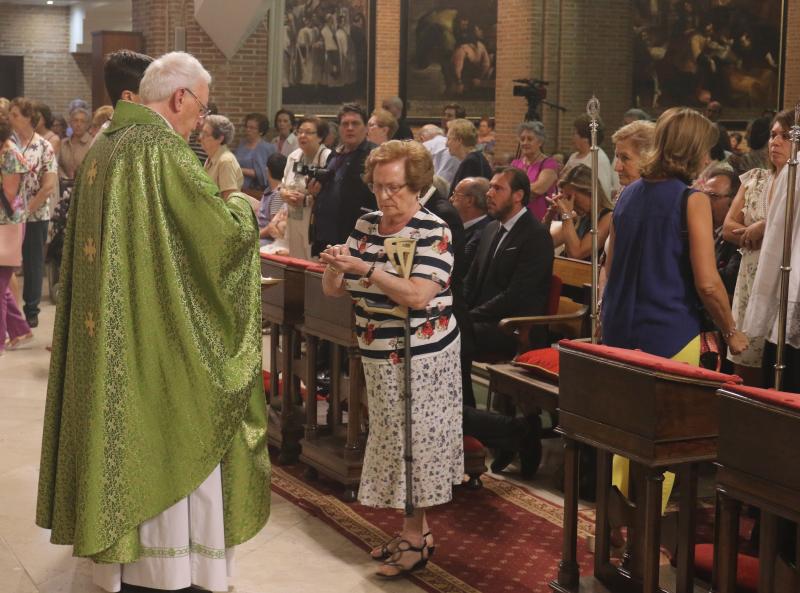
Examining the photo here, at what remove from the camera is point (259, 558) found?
4.94m

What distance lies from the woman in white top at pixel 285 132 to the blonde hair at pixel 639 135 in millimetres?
9620

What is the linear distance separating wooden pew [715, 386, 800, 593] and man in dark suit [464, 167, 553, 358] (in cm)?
320

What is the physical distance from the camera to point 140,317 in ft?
13.1

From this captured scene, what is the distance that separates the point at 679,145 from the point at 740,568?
1.43 m

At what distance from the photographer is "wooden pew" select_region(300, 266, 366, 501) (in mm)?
5641

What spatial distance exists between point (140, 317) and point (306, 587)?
4.25 feet

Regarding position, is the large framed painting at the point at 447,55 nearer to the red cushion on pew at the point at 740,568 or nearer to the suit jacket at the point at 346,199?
the suit jacket at the point at 346,199

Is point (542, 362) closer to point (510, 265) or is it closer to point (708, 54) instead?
point (510, 265)

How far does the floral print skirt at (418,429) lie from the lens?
15.0 feet

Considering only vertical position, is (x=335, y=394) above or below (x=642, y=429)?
below

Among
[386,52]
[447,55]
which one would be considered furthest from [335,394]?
[386,52]

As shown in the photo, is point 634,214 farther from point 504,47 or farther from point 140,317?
point 504,47

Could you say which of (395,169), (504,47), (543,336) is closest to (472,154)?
(543,336)

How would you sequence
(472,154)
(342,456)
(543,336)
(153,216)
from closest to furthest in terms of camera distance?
(153,216)
(342,456)
(543,336)
(472,154)
